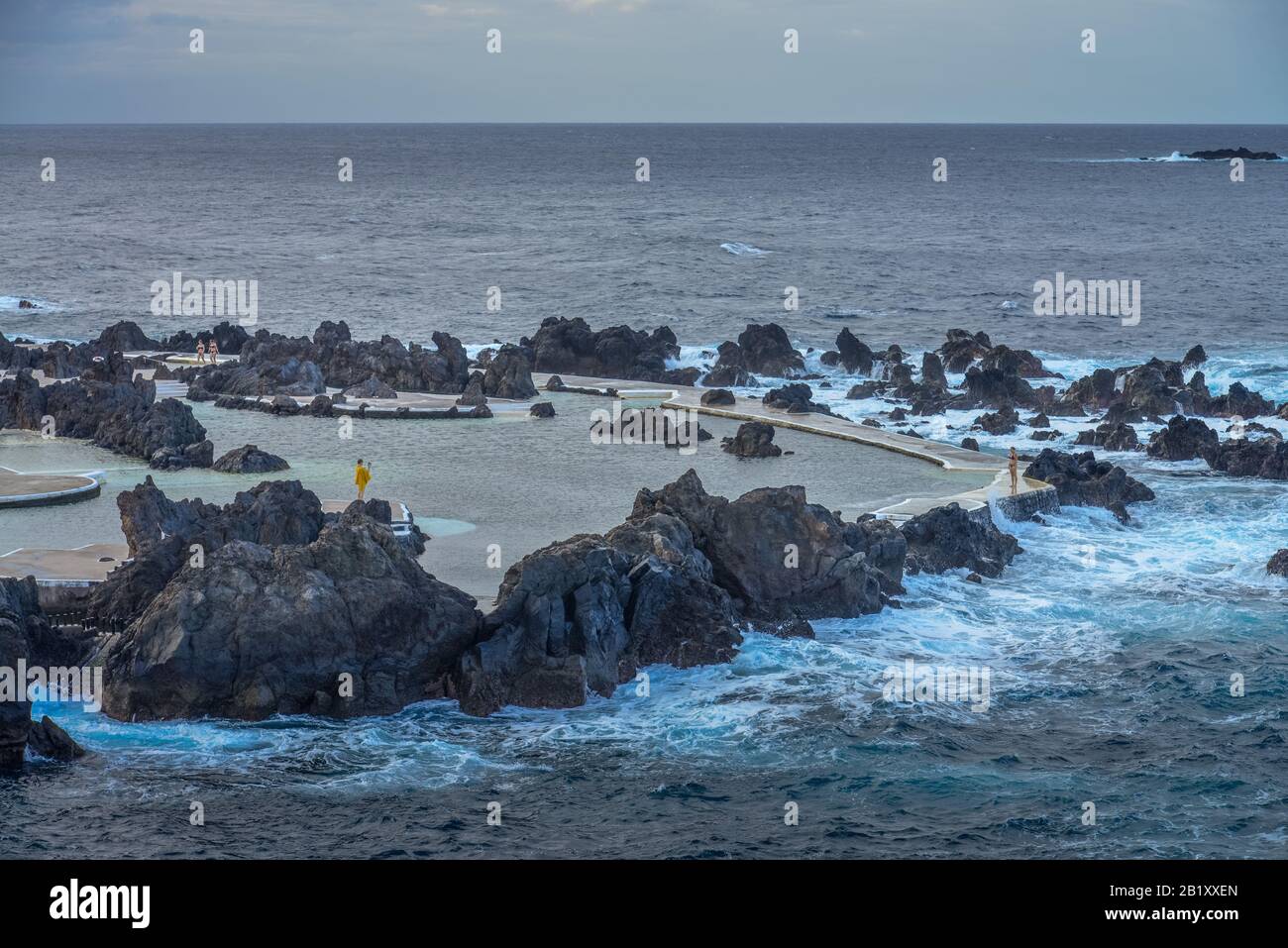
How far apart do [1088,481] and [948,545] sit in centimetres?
802

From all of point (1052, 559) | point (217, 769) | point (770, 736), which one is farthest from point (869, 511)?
point (217, 769)

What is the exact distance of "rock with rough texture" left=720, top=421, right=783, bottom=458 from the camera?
142 feet

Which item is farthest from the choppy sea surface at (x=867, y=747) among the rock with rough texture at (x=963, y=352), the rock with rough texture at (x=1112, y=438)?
the rock with rough texture at (x=963, y=352)

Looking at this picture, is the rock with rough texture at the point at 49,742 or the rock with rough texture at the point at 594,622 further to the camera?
the rock with rough texture at the point at 594,622

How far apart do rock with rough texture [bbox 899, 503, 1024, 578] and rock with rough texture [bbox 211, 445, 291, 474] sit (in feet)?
50.5

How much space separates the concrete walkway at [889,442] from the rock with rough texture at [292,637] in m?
12.7

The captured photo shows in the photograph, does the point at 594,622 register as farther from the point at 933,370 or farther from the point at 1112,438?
the point at 933,370

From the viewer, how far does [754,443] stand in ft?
142

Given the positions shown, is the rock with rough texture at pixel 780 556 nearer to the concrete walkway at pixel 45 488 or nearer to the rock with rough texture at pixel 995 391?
the concrete walkway at pixel 45 488

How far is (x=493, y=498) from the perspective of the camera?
37938 mm

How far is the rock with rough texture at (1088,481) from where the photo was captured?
41.4 metres

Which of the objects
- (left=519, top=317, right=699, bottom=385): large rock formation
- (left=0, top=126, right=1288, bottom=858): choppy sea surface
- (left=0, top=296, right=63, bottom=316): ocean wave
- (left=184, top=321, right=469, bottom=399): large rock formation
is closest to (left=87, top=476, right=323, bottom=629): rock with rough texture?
(left=0, top=126, right=1288, bottom=858): choppy sea surface
